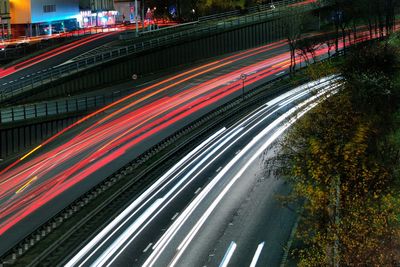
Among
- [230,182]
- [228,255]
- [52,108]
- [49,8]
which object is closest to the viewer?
[228,255]

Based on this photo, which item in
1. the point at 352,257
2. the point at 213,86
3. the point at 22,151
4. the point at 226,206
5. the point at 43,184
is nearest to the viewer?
the point at 352,257

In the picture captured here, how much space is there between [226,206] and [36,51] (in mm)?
60103

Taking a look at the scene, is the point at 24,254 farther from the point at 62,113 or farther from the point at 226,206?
the point at 62,113

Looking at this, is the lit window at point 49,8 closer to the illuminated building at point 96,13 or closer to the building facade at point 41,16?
the building facade at point 41,16

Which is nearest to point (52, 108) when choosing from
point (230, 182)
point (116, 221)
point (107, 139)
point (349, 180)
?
point (107, 139)

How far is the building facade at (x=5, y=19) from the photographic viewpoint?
109812mm

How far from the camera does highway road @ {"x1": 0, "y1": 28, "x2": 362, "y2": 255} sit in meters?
43.6

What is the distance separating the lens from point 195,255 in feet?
110

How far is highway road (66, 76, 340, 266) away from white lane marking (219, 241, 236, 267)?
0.06 meters

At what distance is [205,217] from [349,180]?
1205 cm

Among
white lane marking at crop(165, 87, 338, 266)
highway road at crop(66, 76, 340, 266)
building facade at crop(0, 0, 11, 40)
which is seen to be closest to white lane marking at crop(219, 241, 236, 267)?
highway road at crop(66, 76, 340, 266)

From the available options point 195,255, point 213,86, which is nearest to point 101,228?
point 195,255

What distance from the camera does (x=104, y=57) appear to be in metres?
80.1

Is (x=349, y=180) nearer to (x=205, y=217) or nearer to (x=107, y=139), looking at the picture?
(x=205, y=217)
